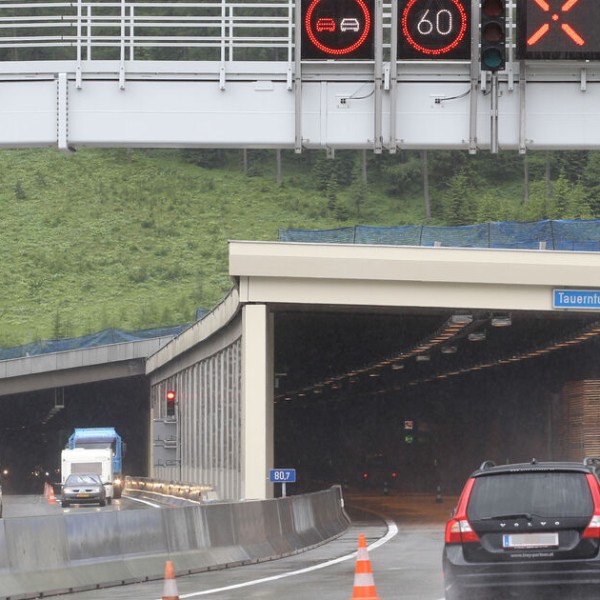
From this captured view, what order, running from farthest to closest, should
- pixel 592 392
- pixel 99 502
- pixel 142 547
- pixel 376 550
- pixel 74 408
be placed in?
pixel 74 408 < pixel 99 502 < pixel 592 392 < pixel 376 550 < pixel 142 547

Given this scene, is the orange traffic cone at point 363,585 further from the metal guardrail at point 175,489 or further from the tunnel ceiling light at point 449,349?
the tunnel ceiling light at point 449,349

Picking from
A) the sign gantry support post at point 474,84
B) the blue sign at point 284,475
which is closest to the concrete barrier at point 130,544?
the blue sign at point 284,475

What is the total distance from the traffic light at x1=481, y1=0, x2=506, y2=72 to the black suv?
4.15 metres

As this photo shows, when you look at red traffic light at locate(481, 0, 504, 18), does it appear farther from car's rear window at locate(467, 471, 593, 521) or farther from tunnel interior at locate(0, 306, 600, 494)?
tunnel interior at locate(0, 306, 600, 494)

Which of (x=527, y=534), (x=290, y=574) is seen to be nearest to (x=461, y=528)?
(x=527, y=534)

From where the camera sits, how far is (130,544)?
22781 mm

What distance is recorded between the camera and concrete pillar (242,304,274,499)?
39.1 meters

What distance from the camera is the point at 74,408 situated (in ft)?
352

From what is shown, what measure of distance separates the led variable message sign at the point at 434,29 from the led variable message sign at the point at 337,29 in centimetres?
44

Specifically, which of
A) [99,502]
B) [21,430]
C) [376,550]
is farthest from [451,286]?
[21,430]

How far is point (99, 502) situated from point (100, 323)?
93514 mm

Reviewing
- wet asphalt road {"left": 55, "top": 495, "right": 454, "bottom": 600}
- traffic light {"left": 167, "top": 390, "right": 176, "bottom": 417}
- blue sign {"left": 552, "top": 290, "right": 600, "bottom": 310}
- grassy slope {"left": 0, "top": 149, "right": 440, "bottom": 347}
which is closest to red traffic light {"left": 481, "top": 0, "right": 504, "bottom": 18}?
wet asphalt road {"left": 55, "top": 495, "right": 454, "bottom": 600}

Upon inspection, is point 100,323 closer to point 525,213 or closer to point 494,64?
point 525,213

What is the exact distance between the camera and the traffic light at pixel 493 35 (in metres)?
16.1
